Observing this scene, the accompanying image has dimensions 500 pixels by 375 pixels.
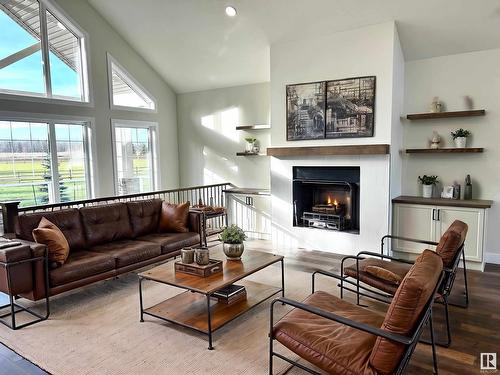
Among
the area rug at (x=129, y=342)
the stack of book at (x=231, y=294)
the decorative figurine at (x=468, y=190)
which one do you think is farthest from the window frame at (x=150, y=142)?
the decorative figurine at (x=468, y=190)

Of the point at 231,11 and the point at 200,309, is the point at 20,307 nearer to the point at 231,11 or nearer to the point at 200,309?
the point at 200,309

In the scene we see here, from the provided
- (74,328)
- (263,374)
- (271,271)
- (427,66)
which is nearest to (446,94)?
(427,66)

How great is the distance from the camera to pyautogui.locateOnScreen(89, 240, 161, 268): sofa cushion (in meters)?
4.03

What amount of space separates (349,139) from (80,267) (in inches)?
149

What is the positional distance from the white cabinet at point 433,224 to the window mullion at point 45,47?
18.5ft

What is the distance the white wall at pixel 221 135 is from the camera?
6.82 metres

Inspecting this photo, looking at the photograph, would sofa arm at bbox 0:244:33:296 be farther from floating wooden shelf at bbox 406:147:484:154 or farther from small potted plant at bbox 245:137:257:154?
floating wooden shelf at bbox 406:147:484:154

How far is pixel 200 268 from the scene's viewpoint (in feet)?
10.5

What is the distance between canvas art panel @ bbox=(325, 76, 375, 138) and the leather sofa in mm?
2387

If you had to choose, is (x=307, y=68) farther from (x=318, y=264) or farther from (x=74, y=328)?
(x=74, y=328)

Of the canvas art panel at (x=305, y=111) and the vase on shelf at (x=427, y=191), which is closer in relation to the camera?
the vase on shelf at (x=427, y=191)

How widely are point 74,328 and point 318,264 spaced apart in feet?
9.94

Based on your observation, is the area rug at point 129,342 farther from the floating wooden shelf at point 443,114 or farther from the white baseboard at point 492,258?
the floating wooden shelf at point 443,114

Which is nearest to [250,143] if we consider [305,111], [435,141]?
[305,111]
